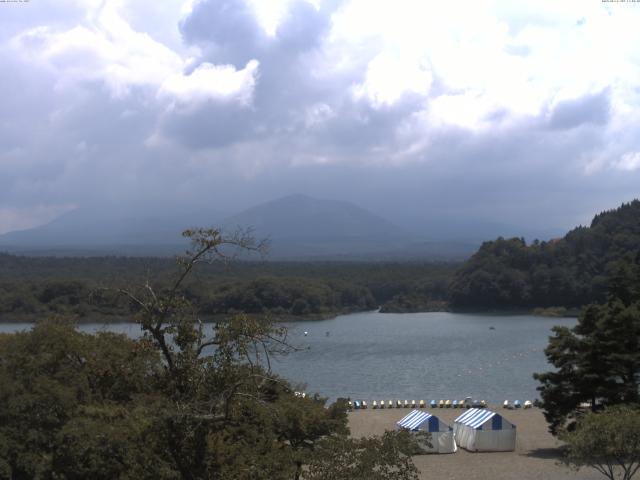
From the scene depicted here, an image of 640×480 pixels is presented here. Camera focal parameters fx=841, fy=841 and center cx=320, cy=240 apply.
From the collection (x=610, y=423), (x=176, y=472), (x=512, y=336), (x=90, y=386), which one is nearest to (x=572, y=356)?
(x=610, y=423)

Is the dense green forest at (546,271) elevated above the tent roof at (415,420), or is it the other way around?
the dense green forest at (546,271)

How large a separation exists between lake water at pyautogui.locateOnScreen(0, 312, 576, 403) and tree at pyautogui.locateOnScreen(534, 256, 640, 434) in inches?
291

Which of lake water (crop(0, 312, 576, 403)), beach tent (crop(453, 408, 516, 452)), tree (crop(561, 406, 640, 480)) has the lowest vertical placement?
lake water (crop(0, 312, 576, 403))

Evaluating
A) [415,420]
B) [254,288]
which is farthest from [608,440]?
[254,288]

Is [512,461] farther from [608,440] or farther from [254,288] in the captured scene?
[254,288]

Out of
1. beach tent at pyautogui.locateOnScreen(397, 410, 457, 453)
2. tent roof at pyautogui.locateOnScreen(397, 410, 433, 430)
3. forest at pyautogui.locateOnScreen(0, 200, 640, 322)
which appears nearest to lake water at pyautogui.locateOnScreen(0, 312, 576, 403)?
forest at pyautogui.locateOnScreen(0, 200, 640, 322)

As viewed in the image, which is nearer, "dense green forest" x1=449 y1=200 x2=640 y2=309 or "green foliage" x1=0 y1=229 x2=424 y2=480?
"green foliage" x1=0 y1=229 x2=424 y2=480

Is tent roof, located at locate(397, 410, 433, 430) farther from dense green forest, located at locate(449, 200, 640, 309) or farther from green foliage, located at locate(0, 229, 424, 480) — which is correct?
dense green forest, located at locate(449, 200, 640, 309)

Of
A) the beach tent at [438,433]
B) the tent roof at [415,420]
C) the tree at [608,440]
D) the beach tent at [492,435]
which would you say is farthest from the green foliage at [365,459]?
the beach tent at [492,435]

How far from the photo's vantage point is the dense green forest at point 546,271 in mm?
71500

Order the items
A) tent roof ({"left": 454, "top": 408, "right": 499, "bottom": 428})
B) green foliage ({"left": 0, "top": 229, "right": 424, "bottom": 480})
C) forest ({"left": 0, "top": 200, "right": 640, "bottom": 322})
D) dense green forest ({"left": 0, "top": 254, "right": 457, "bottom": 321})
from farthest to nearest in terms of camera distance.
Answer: forest ({"left": 0, "top": 200, "right": 640, "bottom": 322}) < dense green forest ({"left": 0, "top": 254, "right": 457, "bottom": 321}) < tent roof ({"left": 454, "top": 408, "right": 499, "bottom": 428}) < green foliage ({"left": 0, "top": 229, "right": 424, "bottom": 480})

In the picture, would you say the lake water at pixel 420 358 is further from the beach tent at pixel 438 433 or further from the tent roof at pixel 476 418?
the tent roof at pixel 476 418

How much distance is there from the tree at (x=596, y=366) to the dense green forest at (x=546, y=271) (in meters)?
50.7

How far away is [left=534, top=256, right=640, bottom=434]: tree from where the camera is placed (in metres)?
18.0
